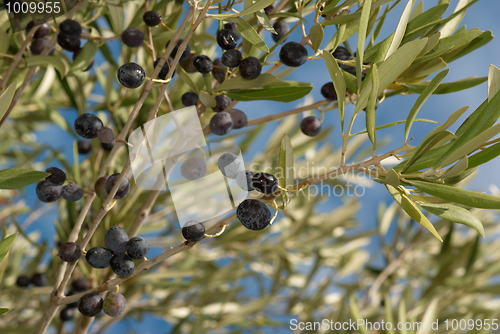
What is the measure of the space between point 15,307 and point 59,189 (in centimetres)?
88

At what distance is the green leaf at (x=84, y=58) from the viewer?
68cm

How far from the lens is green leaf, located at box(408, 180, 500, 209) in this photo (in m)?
0.39

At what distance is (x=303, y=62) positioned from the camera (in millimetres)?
552

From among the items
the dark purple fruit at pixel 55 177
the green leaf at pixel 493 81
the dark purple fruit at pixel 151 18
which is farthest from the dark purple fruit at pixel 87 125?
the green leaf at pixel 493 81

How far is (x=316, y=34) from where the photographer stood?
527mm

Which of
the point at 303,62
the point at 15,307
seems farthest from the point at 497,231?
the point at 15,307

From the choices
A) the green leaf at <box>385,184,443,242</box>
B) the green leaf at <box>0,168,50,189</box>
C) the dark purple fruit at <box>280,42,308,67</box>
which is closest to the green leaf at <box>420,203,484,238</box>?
the green leaf at <box>385,184,443,242</box>

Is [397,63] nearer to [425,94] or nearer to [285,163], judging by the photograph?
[425,94]

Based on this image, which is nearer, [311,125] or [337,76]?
[337,76]

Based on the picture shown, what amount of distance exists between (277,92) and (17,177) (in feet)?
1.27

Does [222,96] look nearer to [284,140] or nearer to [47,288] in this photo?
[284,140]

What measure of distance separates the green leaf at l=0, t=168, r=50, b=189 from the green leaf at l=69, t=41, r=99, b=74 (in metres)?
0.25

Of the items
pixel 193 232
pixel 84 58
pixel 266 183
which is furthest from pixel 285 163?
pixel 84 58

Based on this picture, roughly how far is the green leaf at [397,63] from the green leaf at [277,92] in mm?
120
